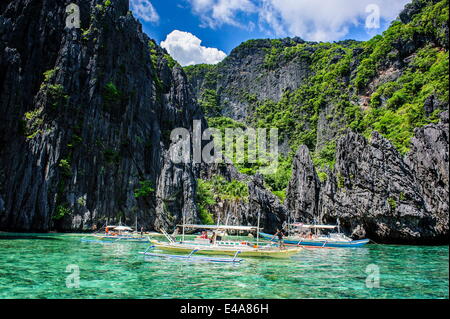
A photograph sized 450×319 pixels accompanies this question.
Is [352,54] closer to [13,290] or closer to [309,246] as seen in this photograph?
[309,246]

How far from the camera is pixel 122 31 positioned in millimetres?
71438

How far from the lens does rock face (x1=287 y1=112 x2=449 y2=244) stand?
38.1 metres

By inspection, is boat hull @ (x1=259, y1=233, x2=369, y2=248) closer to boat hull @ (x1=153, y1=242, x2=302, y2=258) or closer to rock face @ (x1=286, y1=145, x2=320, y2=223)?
boat hull @ (x1=153, y1=242, x2=302, y2=258)

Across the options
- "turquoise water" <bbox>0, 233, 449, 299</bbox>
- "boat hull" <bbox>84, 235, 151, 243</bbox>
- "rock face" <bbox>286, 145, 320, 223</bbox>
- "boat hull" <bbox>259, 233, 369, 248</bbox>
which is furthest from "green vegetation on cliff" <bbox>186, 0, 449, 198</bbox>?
"boat hull" <bbox>84, 235, 151, 243</bbox>

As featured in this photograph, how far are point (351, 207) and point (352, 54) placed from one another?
6975 centimetres

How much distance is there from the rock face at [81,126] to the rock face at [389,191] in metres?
33.1

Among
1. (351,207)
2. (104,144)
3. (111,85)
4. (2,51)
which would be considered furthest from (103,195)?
(351,207)

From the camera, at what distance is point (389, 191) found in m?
41.1

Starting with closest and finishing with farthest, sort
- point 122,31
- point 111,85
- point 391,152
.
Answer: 1. point 391,152
2. point 111,85
3. point 122,31

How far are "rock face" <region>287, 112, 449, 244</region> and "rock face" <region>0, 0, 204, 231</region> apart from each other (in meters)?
33.1

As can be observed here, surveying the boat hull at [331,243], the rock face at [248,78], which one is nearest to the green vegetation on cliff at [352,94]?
the rock face at [248,78]

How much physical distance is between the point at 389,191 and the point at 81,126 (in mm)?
51778

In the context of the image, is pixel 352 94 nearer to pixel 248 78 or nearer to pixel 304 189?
pixel 304 189

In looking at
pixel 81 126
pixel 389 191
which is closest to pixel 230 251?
pixel 389 191
